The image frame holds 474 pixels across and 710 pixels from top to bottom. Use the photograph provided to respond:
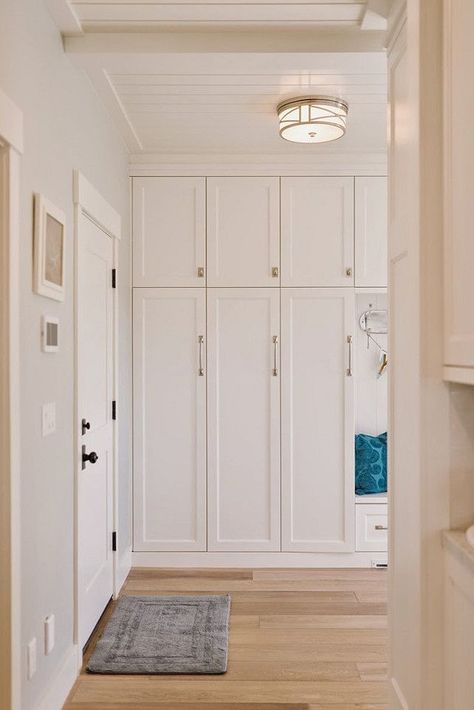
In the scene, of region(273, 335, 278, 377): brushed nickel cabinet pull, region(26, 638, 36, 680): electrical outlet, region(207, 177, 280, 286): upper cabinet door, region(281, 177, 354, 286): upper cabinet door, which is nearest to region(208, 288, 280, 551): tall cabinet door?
region(273, 335, 278, 377): brushed nickel cabinet pull

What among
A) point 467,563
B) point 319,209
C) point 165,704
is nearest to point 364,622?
point 165,704

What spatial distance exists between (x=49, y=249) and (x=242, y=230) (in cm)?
184

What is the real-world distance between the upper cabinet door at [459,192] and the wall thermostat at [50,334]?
53.0 inches

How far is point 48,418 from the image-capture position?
218cm

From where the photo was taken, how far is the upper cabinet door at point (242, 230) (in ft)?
12.5

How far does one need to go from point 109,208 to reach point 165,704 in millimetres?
2326

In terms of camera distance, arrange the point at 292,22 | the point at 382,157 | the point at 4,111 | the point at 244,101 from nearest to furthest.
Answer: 1. the point at 4,111
2. the point at 292,22
3. the point at 244,101
4. the point at 382,157

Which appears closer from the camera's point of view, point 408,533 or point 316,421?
point 408,533

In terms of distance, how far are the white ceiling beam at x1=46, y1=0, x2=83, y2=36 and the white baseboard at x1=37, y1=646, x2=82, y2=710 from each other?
247 centimetres

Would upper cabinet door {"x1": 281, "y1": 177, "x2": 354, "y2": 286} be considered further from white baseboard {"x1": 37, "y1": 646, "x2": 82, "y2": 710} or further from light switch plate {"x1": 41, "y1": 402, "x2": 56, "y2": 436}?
white baseboard {"x1": 37, "y1": 646, "x2": 82, "y2": 710}

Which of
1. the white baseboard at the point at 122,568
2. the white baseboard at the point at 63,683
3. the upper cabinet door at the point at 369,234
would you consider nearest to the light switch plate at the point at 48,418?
the white baseboard at the point at 63,683

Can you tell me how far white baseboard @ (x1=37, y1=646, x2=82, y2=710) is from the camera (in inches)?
85.1

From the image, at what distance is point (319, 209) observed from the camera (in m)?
3.82

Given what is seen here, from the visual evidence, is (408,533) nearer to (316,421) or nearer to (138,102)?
(316,421)
